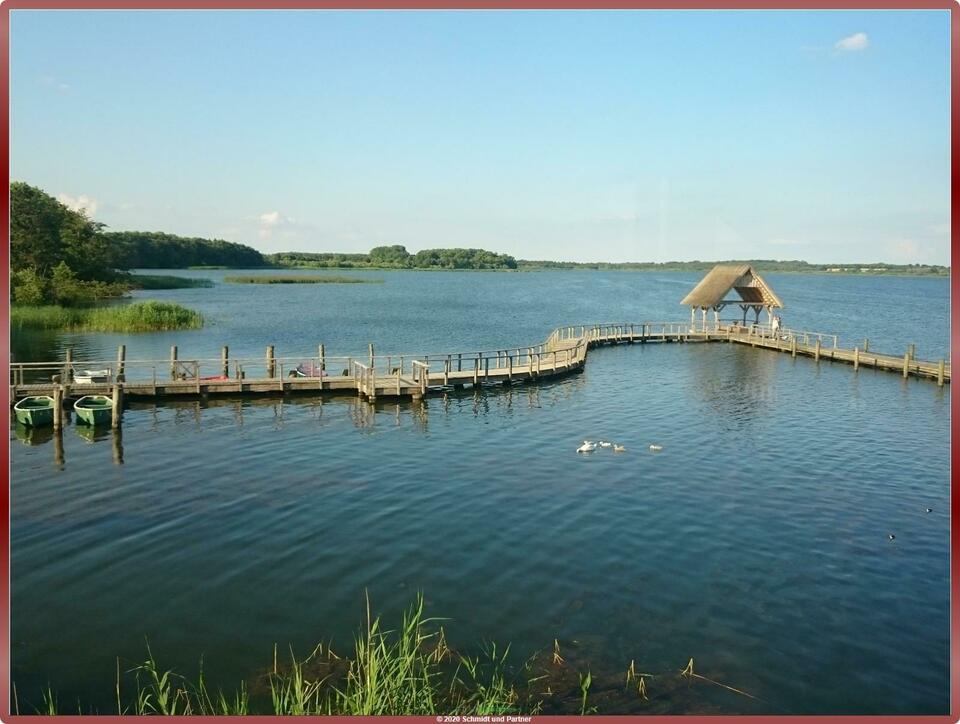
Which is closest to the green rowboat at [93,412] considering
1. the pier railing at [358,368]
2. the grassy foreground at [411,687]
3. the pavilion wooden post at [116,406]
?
the pavilion wooden post at [116,406]

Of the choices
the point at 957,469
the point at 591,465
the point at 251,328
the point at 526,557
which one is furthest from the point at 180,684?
the point at 251,328

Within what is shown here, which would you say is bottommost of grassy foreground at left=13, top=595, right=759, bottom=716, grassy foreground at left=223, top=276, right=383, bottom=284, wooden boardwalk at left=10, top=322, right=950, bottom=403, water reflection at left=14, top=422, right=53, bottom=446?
grassy foreground at left=13, top=595, right=759, bottom=716

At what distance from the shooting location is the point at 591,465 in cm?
2358

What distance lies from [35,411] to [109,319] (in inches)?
1282

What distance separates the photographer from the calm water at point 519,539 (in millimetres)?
12500

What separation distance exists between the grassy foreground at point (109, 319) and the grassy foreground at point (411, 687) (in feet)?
166

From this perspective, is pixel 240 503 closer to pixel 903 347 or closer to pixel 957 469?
pixel 957 469

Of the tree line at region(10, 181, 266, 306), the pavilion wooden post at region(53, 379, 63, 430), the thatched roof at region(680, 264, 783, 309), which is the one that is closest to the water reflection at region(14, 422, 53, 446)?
the pavilion wooden post at region(53, 379, 63, 430)

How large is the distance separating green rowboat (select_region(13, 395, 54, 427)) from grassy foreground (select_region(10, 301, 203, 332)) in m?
28.9

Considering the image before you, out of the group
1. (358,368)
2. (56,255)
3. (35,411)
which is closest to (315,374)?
(358,368)

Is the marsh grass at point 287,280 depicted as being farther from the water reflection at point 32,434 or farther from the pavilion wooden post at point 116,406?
the pavilion wooden post at point 116,406

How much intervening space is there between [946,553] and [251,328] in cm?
5844

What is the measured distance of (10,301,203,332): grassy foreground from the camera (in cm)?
5619

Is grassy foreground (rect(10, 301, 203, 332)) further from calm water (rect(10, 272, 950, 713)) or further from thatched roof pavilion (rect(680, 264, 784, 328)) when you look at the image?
thatched roof pavilion (rect(680, 264, 784, 328))
